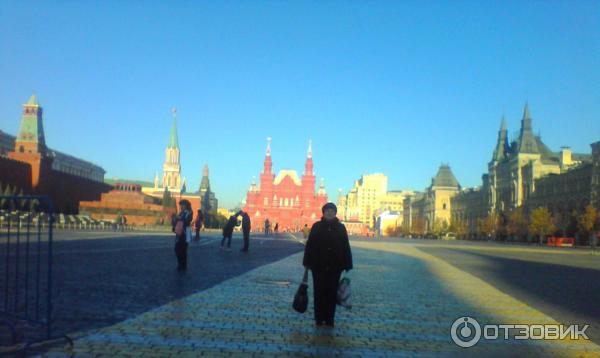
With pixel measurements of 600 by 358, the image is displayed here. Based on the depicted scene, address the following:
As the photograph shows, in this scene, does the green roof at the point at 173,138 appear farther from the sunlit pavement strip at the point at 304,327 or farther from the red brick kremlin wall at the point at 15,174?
the sunlit pavement strip at the point at 304,327

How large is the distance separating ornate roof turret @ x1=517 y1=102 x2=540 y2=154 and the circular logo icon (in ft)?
363

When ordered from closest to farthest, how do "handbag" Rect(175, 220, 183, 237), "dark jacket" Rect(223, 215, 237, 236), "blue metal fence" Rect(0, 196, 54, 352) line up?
"blue metal fence" Rect(0, 196, 54, 352) < "handbag" Rect(175, 220, 183, 237) < "dark jacket" Rect(223, 215, 237, 236)

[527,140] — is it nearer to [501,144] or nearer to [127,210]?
[501,144]

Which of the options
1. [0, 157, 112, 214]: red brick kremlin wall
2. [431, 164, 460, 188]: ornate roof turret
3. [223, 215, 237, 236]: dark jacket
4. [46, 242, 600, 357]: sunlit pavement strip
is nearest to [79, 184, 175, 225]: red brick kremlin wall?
[0, 157, 112, 214]: red brick kremlin wall

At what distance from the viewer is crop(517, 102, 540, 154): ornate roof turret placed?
11300cm

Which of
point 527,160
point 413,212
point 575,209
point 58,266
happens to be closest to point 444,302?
point 58,266

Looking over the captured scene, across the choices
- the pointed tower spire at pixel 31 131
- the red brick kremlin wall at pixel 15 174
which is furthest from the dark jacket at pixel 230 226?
the pointed tower spire at pixel 31 131

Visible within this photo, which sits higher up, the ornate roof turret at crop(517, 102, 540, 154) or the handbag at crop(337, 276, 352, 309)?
the ornate roof turret at crop(517, 102, 540, 154)

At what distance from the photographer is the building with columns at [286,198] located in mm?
161000

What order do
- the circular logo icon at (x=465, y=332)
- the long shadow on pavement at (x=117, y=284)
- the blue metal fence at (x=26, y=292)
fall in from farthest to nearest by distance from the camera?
the long shadow on pavement at (x=117, y=284) → the circular logo icon at (x=465, y=332) → the blue metal fence at (x=26, y=292)

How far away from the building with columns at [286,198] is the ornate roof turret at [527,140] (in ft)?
191

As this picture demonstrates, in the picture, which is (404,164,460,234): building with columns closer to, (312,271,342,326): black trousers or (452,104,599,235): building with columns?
(452,104,599,235): building with columns

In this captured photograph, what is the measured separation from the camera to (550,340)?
302 inches

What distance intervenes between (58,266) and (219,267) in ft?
13.6
